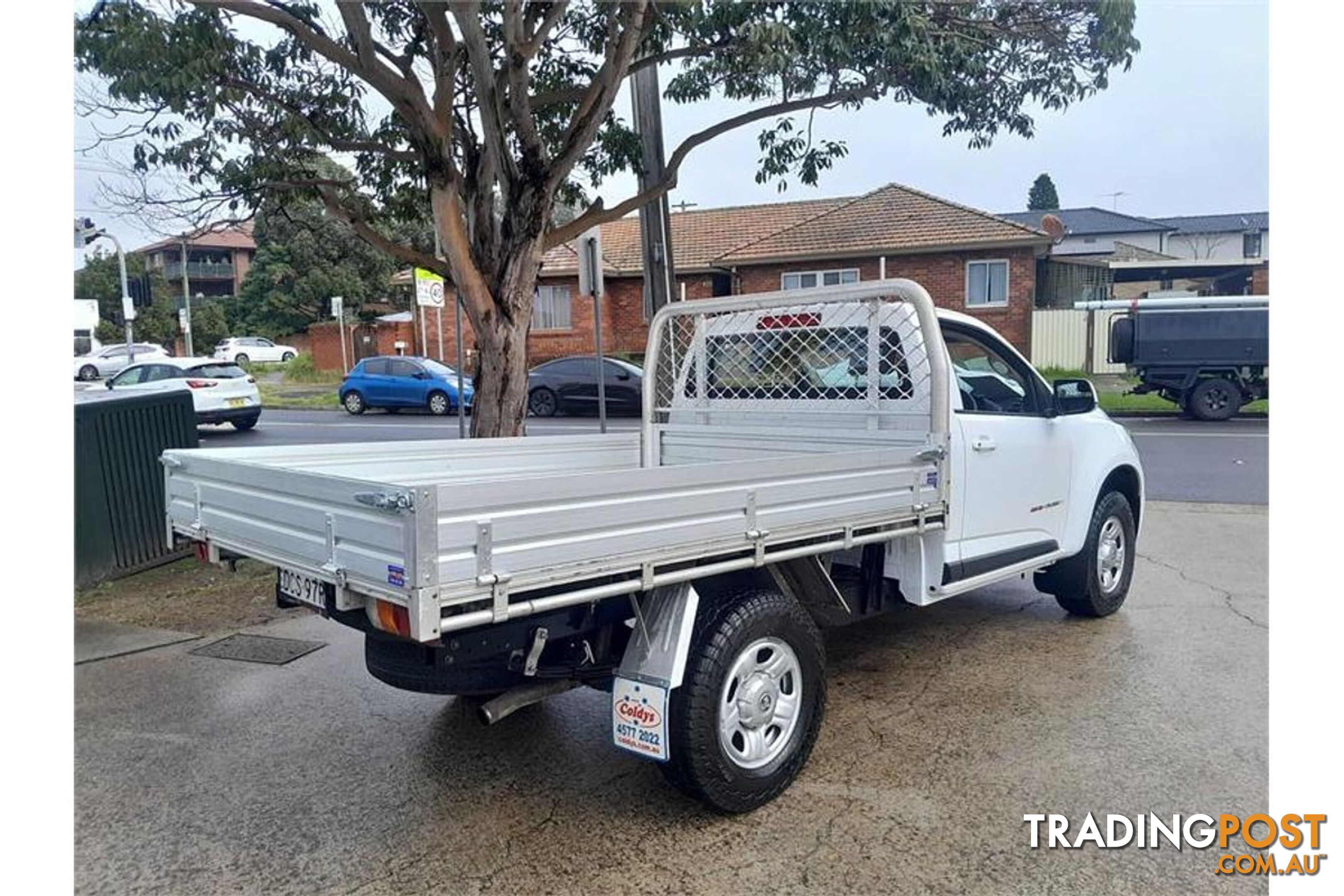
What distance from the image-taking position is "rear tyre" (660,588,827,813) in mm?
3383

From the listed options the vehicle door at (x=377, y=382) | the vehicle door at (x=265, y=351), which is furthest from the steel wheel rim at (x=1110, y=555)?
the vehicle door at (x=265, y=351)

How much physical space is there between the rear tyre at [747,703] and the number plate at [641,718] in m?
0.05

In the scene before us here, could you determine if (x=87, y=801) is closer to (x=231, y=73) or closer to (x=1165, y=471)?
(x=231, y=73)

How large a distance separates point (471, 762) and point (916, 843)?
1907 mm

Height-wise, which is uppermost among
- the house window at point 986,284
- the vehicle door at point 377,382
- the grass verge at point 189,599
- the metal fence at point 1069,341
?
the house window at point 986,284

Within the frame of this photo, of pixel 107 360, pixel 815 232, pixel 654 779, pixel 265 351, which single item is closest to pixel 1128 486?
pixel 654 779

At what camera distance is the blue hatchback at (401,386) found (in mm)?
22406

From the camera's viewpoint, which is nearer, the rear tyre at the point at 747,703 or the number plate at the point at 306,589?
the number plate at the point at 306,589

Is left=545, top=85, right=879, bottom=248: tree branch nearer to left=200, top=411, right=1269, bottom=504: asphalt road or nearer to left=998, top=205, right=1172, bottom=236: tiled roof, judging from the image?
left=200, top=411, right=1269, bottom=504: asphalt road

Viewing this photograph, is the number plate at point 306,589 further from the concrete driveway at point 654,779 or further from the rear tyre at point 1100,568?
the rear tyre at point 1100,568

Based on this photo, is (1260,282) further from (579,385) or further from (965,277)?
(579,385)

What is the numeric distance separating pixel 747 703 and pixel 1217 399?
57.2 ft

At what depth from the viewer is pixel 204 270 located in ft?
203

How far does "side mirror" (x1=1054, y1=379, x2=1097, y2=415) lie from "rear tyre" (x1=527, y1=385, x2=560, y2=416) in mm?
16639
